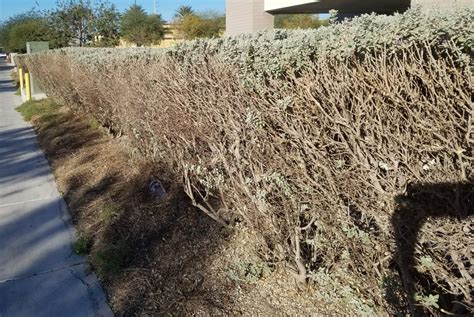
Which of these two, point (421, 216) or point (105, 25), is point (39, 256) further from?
point (105, 25)

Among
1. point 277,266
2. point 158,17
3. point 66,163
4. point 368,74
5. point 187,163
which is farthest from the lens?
point 158,17

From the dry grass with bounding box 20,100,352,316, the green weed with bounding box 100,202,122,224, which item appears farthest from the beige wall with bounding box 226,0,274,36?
the green weed with bounding box 100,202,122,224

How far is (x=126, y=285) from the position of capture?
12.5 feet

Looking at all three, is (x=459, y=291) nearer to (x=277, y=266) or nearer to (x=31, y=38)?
(x=277, y=266)

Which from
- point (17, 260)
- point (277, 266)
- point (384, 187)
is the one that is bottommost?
point (17, 260)

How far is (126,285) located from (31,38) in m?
39.8

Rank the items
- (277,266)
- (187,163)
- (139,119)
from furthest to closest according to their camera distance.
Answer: (139,119) → (187,163) → (277,266)

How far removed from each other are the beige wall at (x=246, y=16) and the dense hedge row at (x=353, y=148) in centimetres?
2066

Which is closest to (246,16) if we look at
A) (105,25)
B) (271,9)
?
(271,9)

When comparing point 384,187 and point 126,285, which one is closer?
point 384,187

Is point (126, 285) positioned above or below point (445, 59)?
below

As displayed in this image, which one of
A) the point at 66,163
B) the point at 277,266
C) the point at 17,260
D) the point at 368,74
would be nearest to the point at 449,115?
the point at 368,74

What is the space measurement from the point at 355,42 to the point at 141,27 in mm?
40091

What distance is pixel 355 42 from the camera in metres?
2.13
